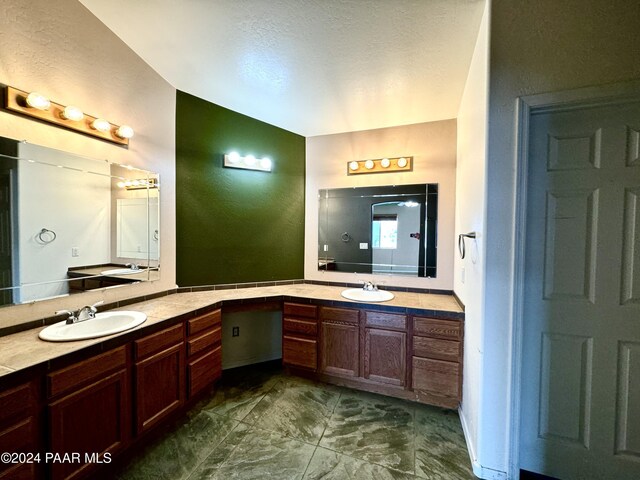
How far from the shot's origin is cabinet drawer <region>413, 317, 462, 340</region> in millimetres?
2010

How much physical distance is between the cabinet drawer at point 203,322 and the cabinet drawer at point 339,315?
93 cm

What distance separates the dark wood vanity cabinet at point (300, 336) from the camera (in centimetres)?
244

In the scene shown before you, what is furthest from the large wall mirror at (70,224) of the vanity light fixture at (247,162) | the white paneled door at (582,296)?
the white paneled door at (582,296)

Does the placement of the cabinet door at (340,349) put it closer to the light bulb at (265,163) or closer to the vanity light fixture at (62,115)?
the light bulb at (265,163)

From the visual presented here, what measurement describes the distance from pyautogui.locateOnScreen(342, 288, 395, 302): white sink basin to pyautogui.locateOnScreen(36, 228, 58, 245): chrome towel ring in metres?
2.18

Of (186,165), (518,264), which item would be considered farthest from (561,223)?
(186,165)

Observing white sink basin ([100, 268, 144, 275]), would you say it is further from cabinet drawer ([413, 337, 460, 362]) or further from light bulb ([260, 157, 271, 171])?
cabinet drawer ([413, 337, 460, 362])

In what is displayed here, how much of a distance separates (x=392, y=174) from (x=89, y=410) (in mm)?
2909

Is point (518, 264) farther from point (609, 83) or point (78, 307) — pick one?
point (78, 307)

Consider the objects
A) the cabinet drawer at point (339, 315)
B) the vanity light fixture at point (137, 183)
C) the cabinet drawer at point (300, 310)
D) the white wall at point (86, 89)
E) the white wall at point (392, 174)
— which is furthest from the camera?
the white wall at point (392, 174)

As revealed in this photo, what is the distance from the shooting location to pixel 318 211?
3039mm

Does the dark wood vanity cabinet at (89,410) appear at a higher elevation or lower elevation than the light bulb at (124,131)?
lower

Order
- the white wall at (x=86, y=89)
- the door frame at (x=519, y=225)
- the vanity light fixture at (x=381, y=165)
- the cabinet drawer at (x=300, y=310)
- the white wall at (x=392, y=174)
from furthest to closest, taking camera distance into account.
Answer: the vanity light fixture at (x=381, y=165)
the white wall at (x=392, y=174)
the cabinet drawer at (x=300, y=310)
the white wall at (x=86, y=89)
the door frame at (x=519, y=225)

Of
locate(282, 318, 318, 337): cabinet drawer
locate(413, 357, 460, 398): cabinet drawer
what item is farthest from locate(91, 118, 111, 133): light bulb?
locate(413, 357, 460, 398): cabinet drawer
